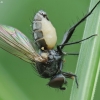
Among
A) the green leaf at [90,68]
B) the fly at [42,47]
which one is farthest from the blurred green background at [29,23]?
the green leaf at [90,68]

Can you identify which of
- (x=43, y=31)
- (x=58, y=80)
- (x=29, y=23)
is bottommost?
(x=58, y=80)

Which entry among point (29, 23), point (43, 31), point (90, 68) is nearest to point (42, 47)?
point (43, 31)

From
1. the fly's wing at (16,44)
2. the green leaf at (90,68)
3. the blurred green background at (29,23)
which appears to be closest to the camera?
the green leaf at (90,68)

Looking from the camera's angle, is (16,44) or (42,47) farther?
(42,47)

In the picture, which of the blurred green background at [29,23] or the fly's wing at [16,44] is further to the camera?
the blurred green background at [29,23]

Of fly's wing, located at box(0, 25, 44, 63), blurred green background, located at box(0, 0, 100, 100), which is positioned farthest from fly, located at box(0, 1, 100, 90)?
blurred green background, located at box(0, 0, 100, 100)

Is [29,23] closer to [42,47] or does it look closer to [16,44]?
[42,47]

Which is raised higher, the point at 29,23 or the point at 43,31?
the point at 43,31

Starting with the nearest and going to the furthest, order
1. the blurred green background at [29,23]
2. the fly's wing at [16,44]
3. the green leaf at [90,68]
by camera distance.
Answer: the green leaf at [90,68]
the fly's wing at [16,44]
the blurred green background at [29,23]

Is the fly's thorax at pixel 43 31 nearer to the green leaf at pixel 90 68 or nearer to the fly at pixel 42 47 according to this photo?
the fly at pixel 42 47
